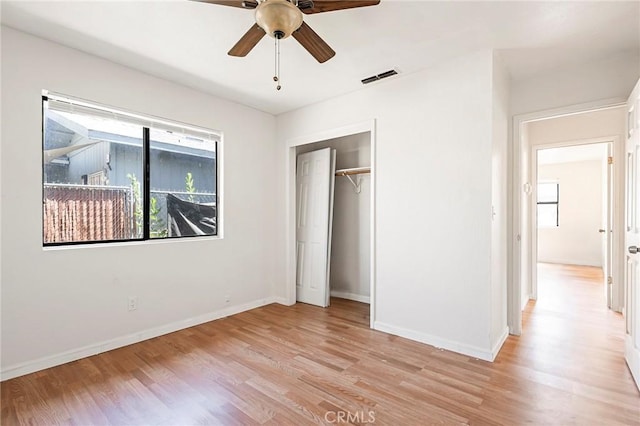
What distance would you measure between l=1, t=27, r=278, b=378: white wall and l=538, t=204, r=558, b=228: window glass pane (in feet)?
25.5

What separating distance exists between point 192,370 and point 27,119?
2.36m

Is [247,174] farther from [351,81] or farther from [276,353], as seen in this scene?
[276,353]

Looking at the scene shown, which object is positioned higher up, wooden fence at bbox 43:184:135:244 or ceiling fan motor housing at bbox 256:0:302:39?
ceiling fan motor housing at bbox 256:0:302:39

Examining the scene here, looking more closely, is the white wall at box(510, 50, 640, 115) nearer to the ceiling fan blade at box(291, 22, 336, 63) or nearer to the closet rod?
the closet rod

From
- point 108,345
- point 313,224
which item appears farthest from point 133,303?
point 313,224

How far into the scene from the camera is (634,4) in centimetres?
204

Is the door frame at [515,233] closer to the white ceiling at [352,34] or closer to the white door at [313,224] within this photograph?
the white ceiling at [352,34]

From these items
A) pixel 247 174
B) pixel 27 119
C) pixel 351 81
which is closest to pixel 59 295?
pixel 27 119

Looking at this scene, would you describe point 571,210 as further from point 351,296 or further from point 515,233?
point 351,296

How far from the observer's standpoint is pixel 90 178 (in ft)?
9.27

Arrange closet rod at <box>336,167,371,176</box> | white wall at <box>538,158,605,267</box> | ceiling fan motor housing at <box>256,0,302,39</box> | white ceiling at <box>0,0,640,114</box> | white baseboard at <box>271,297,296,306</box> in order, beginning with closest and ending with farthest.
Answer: ceiling fan motor housing at <box>256,0,302,39</box>
white ceiling at <box>0,0,640,114</box>
closet rod at <box>336,167,371,176</box>
white baseboard at <box>271,297,296,306</box>
white wall at <box>538,158,605,267</box>

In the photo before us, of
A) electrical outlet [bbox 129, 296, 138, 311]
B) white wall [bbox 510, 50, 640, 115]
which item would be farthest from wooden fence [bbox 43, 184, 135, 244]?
white wall [bbox 510, 50, 640, 115]

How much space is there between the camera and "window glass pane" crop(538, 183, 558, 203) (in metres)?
7.74

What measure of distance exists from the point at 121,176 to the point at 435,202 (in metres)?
3.08
